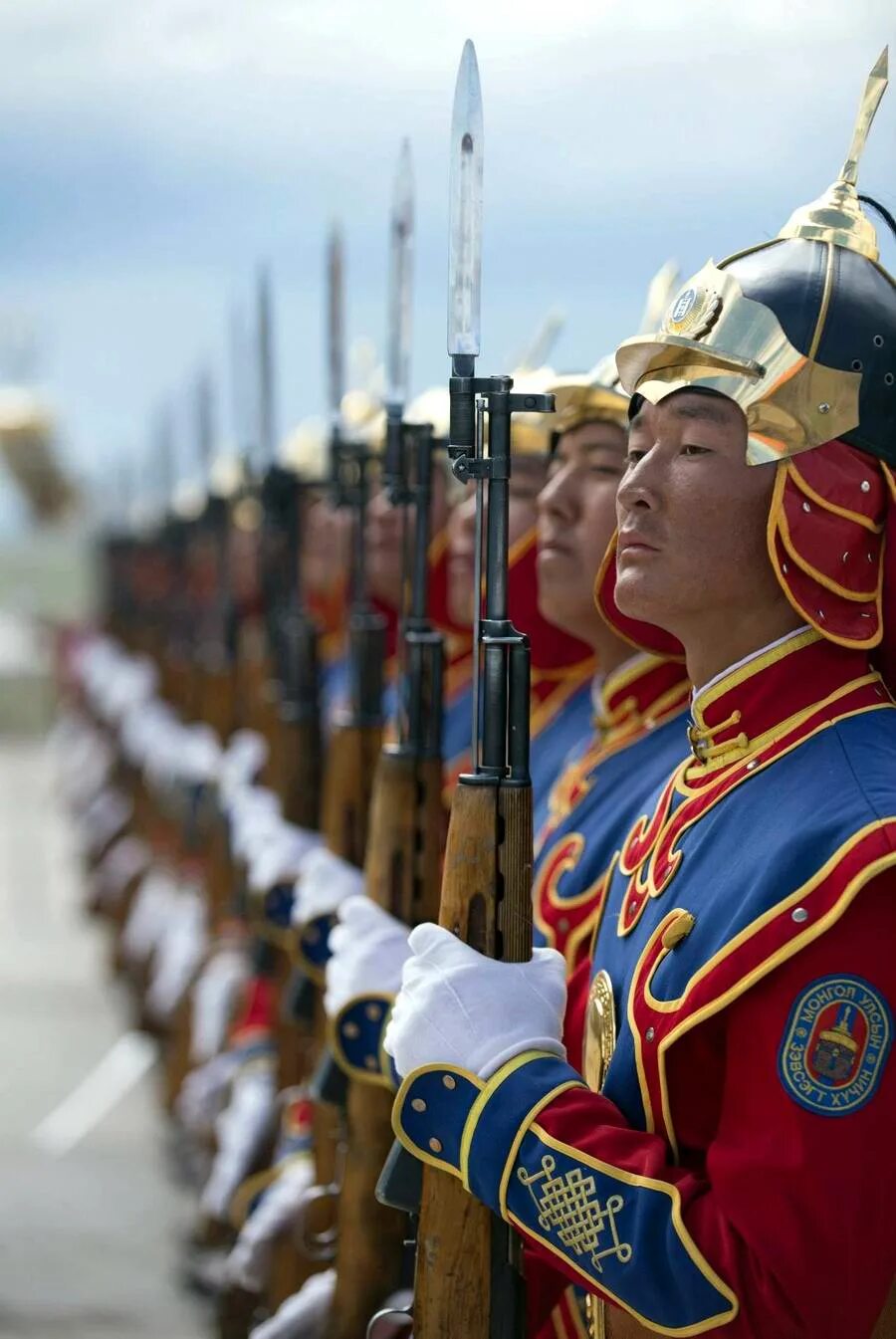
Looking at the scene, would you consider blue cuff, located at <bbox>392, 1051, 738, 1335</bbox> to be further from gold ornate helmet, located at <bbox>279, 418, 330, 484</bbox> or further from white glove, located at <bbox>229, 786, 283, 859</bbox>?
gold ornate helmet, located at <bbox>279, 418, 330, 484</bbox>

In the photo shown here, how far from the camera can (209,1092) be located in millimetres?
5094

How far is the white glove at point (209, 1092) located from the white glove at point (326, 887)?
151 centimetres

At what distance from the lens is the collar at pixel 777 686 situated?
2033 millimetres

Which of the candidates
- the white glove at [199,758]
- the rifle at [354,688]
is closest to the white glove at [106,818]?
the white glove at [199,758]

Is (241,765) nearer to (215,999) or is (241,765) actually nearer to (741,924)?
(215,999)

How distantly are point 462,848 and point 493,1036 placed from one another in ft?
0.83

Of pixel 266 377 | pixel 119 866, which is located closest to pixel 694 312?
pixel 266 377

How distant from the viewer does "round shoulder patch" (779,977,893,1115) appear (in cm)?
174

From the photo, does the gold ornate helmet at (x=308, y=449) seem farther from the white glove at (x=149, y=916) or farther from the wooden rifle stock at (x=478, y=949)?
the wooden rifle stock at (x=478, y=949)

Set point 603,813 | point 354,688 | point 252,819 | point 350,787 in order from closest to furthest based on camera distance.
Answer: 1. point 603,813
2. point 350,787
3. point 354,688
4. point 252,819

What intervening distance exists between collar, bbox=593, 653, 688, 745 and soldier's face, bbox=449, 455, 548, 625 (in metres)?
0.46

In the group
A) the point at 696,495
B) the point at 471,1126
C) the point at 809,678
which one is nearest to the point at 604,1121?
the point at 471,1126

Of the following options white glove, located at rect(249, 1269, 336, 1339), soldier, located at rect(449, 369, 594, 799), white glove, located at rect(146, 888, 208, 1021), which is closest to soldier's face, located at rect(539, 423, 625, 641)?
soldier, located at rect(449, 369, 594, 799)

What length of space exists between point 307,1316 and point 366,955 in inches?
24.8
